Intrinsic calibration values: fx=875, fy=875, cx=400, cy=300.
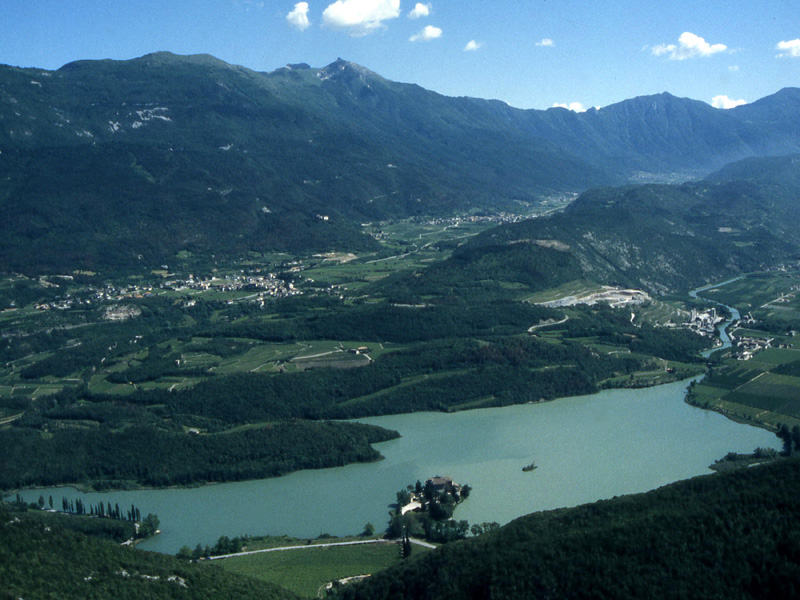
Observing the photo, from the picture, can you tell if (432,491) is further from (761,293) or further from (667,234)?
(667,234)

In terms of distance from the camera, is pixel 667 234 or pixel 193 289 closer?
pixel 193 289

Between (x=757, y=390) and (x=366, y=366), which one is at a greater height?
(x=366, y=366)

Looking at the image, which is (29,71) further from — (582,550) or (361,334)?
(582,550)

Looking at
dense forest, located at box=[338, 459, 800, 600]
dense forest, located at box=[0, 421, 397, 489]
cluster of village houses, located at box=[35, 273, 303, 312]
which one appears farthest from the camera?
cluster of village houses, located at box=[35, 273, 303, 312]

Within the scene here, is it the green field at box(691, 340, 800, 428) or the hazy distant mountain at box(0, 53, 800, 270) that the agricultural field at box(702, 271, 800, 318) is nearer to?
the green field at box(691, 340, 800, 428)

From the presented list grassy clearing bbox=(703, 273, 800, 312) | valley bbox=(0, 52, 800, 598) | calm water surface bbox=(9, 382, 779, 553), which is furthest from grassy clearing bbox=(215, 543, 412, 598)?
grassy clearing bbox=(703, 273, 800, 312)

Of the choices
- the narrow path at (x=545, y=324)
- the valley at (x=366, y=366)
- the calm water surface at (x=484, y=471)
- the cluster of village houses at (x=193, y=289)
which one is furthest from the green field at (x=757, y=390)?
the cluster of village houses at (x=193, y=289)

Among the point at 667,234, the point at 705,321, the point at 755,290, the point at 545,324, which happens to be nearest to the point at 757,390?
the point at 545,324

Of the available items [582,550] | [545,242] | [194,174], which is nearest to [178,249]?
[194,174]
